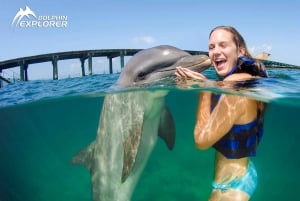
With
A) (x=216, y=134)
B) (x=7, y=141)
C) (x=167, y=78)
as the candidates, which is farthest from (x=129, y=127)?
(x=7, y=141)

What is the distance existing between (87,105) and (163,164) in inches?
182

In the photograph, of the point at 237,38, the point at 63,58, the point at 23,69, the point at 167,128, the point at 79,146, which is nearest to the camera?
the point at 237,38

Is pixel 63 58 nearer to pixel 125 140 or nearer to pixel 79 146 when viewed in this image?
pixel 79 146

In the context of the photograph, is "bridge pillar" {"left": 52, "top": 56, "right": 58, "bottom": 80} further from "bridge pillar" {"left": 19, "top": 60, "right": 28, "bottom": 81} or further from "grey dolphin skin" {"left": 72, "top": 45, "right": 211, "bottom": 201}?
"grey dolphin skin" {"left": 72, "top": 45, "right": 211, "bottom": 201}

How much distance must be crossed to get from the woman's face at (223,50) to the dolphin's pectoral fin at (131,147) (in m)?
2.39

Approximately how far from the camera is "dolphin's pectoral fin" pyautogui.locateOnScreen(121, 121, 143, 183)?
611cm

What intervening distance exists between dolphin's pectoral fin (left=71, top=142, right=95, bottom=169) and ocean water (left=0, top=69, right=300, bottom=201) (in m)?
3.58

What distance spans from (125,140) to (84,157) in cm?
81

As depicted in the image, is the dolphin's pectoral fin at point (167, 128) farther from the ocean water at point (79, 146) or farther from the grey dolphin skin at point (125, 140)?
the ocean water at point (79, 146)

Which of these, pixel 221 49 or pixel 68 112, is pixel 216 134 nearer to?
pixel 221 49

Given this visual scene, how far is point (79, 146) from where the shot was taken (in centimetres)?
1686

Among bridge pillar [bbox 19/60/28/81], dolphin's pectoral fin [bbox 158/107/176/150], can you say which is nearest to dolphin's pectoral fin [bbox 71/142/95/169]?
dolphin's pectoral fin [bbox 158/107/176/150]

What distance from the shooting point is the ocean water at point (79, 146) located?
11.3 meters

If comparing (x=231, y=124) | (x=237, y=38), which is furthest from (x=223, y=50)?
(x=231, y=124)
